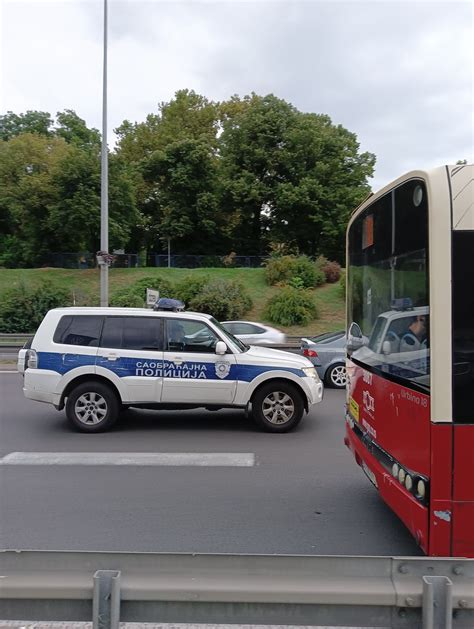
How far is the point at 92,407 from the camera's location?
26.2ft

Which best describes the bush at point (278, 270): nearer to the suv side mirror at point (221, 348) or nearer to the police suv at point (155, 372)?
the police suv at point (155, 372)

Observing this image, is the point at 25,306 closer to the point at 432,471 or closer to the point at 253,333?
the point at 253,333

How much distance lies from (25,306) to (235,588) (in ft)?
83.5

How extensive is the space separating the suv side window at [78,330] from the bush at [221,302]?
17.4 meters

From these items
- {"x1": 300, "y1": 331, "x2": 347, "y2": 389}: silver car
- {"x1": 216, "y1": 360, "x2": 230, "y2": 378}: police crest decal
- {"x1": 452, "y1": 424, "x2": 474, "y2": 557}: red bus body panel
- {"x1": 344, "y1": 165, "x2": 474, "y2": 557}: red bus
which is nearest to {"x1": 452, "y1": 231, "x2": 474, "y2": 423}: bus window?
{"x1": 344, "y1": 165, "x2": 474, "y2": 557}: red bus

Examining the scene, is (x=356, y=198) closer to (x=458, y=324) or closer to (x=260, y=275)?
(x=260, y=275)

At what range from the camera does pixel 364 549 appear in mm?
4227

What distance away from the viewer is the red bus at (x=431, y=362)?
3012 millimetres

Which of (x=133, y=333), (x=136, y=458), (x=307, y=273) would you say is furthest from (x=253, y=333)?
(x=307, y=273)

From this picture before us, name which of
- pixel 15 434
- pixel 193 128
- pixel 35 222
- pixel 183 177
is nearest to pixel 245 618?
pixel 15 434

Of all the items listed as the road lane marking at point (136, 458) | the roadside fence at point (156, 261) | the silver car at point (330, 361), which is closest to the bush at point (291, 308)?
the roadside fence at point (156, 261)

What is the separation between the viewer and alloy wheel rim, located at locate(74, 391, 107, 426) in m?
7.96

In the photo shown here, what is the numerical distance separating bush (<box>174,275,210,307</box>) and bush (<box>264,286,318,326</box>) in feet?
11.8

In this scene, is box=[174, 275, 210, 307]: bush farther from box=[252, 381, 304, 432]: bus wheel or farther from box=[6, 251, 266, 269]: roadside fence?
box=[252, 381, 304, 432]: bus wheel
